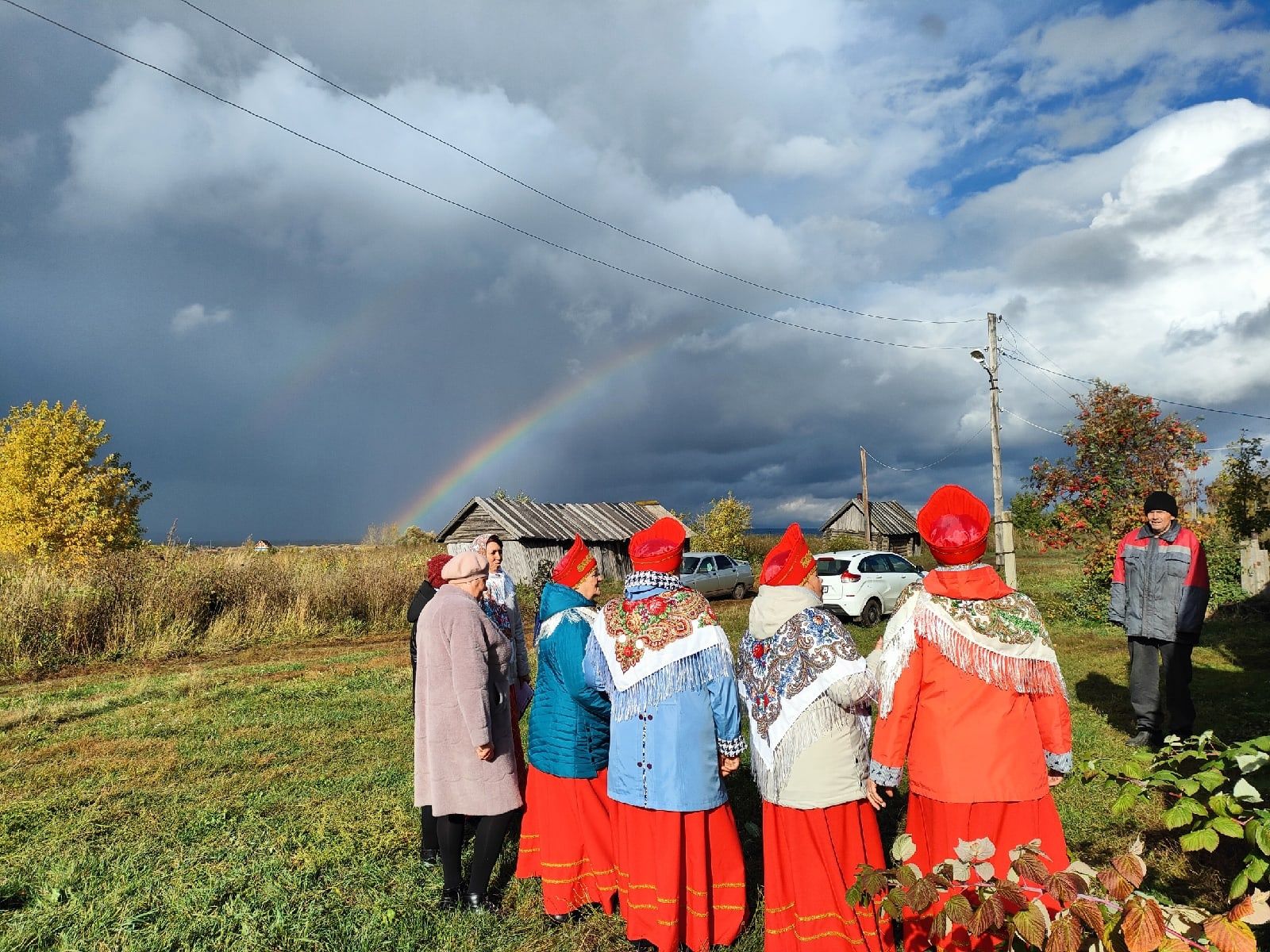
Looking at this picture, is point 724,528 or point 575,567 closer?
point 575,567

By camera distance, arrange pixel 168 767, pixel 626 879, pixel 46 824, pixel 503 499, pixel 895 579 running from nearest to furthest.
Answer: pixel 626 879
pixel 46 824
pixel 168 767
pixel 895 579
pixel 503 499

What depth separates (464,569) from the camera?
395 cm

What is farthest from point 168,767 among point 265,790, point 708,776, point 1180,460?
point 1180,460

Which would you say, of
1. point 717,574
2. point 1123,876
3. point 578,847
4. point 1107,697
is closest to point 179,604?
point 578,847

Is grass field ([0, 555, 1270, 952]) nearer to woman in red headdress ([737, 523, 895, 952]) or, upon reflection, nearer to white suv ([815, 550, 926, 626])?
woman in red headdress ([737, 523, 895, 952])

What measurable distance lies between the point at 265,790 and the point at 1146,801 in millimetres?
6053

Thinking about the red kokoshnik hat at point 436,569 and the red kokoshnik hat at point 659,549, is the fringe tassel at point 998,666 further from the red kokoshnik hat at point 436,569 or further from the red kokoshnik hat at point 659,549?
the red kokoshnik hat at point 436,569

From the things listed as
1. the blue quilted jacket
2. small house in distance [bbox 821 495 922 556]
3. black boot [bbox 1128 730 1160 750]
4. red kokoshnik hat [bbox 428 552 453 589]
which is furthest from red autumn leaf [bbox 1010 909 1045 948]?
small house in distance [bbox 821 495 922 556]

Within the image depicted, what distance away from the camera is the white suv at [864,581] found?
620 inches

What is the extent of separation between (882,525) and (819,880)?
137 feet

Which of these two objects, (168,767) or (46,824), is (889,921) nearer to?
(46,824)

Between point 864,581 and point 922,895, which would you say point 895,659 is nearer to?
point 922,895

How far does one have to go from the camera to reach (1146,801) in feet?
6.58

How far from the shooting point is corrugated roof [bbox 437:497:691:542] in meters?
25.0
